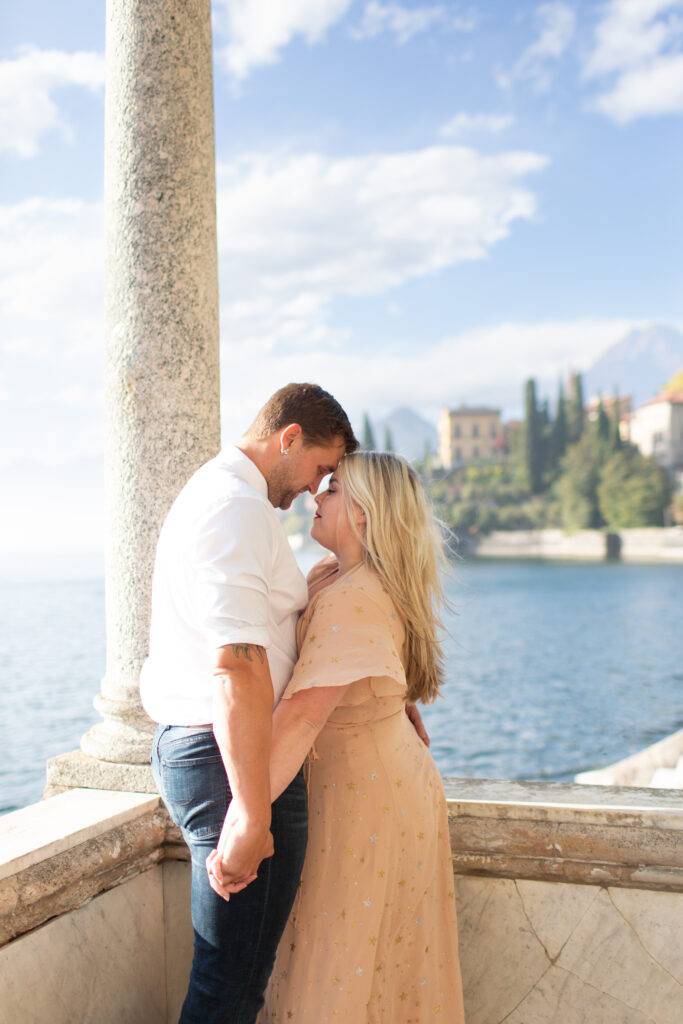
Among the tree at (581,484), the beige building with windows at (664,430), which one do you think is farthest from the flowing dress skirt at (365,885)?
the beige building with windows at (664,430)

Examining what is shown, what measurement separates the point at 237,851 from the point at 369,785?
398mm

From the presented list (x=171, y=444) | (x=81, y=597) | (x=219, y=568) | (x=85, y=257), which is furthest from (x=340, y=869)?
(x=85, y=257)

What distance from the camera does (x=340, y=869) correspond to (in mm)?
1942

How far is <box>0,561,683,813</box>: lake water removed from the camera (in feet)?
75.6

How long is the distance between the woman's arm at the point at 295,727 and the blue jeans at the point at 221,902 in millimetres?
92

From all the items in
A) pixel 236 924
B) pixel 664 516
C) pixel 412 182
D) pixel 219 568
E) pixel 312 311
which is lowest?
pixel 664 516

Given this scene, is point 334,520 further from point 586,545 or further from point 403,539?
point 586,545

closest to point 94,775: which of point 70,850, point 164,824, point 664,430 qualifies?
point 164,824

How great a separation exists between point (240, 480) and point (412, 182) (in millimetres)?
128940

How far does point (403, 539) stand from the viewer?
198cm

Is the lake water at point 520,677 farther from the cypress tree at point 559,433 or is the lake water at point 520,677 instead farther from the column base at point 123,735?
the cypress tree at point 559,433

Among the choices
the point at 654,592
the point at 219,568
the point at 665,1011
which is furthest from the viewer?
the point at 654,592

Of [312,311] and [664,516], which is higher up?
[312,311]

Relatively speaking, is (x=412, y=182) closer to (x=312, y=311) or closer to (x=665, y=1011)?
(x=312, y=311)
